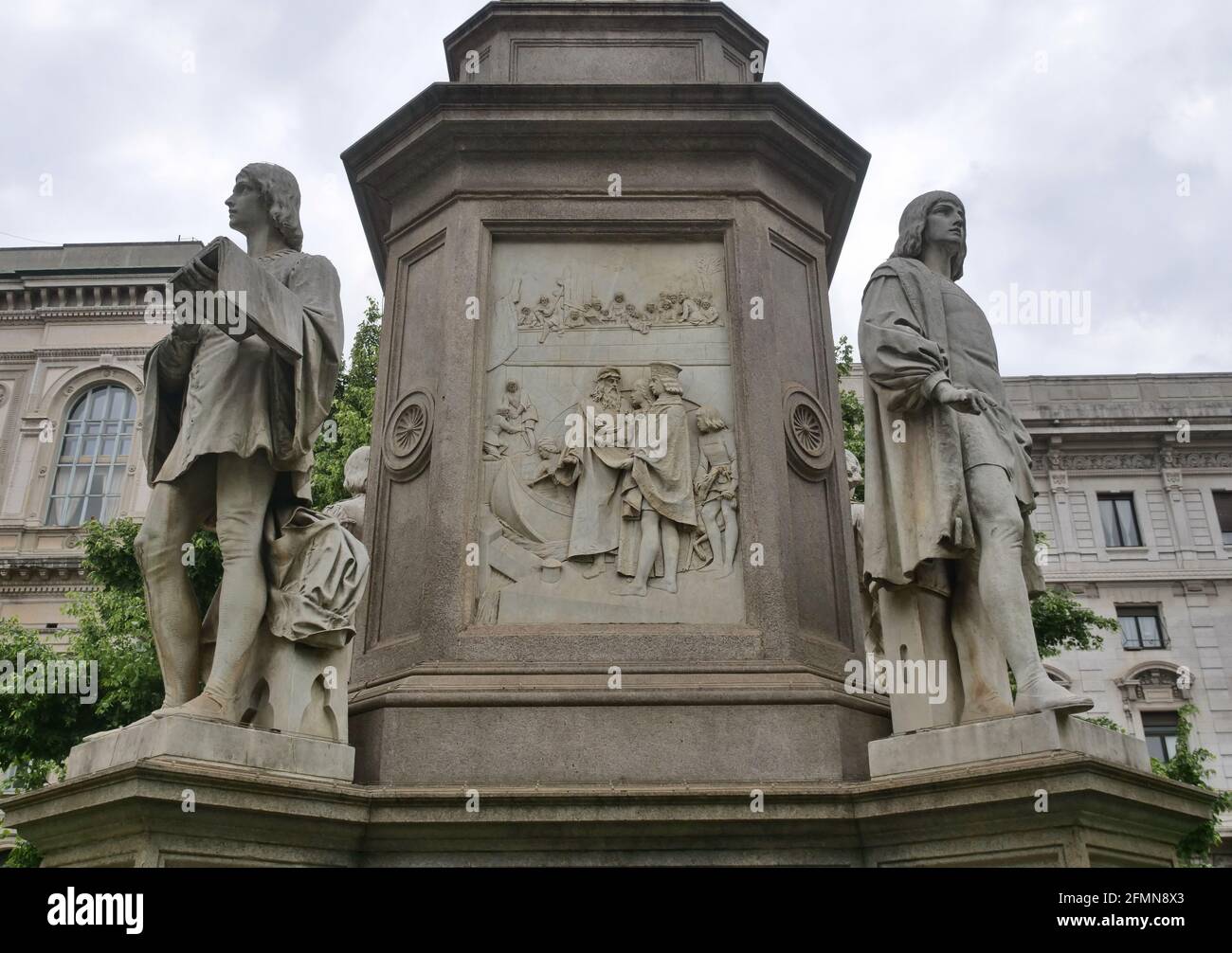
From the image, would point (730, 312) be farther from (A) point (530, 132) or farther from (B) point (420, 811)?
(B) point (420, 811)

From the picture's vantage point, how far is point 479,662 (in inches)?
278

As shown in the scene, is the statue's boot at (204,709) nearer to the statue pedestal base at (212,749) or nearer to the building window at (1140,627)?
the statue pedestal base at (212,749)

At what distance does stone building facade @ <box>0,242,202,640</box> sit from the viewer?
110 ft

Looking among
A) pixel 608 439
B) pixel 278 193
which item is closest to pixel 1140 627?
pixel 608 439

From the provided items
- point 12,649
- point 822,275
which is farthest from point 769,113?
point 12,649

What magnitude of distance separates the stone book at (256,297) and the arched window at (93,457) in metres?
30.5

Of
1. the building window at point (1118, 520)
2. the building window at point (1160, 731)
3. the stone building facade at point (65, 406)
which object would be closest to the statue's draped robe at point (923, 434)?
the building window at point (1160, 731)

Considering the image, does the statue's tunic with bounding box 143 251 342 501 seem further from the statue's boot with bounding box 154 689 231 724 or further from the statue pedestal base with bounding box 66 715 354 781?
the statue pedestal base with bounding box 66 715 354 781

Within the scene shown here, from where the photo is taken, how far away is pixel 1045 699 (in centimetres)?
565

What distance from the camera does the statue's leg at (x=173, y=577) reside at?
252 inches

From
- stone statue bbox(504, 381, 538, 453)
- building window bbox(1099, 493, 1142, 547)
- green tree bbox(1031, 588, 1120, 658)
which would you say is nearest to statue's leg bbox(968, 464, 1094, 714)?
stone statue bbox(504, 381, 538, 453)

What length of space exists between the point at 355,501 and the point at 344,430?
1158cm
